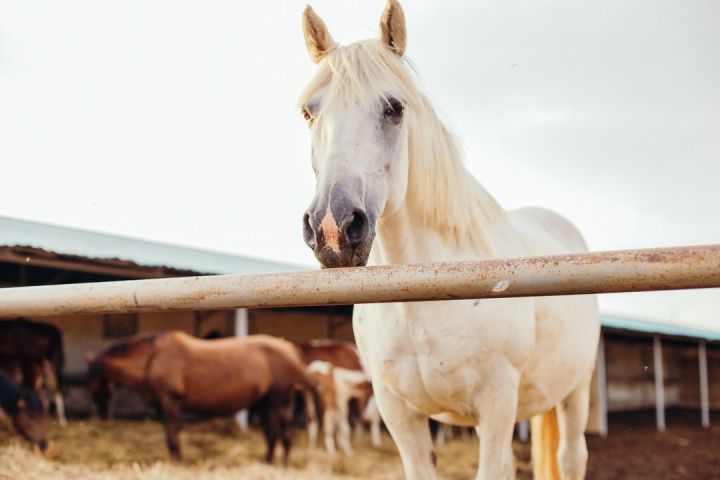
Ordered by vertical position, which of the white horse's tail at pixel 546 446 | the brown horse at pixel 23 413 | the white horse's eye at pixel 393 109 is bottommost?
the brown horse at pixel 23 413

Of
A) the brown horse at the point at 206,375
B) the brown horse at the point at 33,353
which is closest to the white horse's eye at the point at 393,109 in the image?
the brown horse at the point at 206,375

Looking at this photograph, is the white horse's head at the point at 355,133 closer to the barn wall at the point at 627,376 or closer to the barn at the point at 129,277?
the barn at the point at 129,277

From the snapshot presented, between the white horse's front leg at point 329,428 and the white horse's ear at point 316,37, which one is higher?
the white horse's ear at point 316,37

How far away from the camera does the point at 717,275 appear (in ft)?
2.96

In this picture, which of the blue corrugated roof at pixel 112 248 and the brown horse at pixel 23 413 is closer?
the brown horse at pixel 23 413

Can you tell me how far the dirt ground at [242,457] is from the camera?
18.5 feet

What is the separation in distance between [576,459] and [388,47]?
6.88ft

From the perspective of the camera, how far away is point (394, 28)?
2.06 metres

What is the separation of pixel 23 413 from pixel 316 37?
576 cm

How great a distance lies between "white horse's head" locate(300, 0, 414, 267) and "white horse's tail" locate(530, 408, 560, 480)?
1904mm

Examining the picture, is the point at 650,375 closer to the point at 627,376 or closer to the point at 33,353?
the point at 627,376

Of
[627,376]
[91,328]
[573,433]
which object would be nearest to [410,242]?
[573,433]

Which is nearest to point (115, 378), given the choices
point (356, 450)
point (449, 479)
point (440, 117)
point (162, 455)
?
point (162, 455)

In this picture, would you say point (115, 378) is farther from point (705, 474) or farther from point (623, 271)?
point (623, 271)
